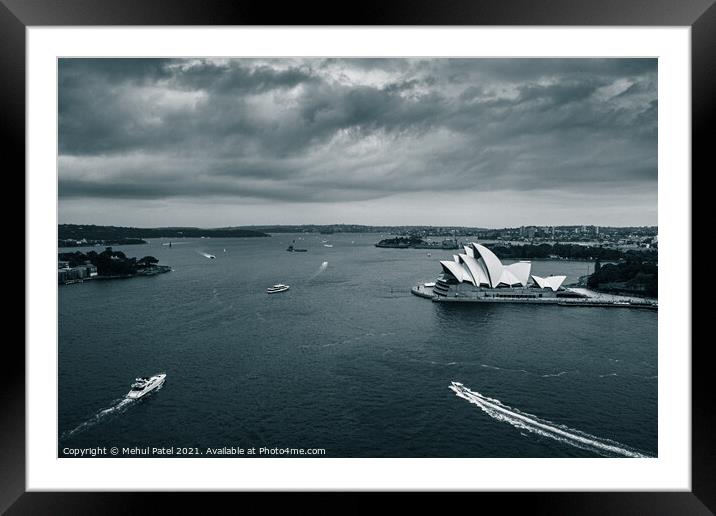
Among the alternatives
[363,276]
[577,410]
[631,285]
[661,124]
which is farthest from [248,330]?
[631,285]

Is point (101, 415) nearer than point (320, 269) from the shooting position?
Yes

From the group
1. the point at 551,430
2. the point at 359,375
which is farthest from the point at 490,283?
the point at 551,430

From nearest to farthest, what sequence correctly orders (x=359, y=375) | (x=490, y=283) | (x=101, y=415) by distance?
(x=101, y=415) < (x=359, y=375) < (x=490, y=283)

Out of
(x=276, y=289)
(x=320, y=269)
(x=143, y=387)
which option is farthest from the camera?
(x=320, y=269)

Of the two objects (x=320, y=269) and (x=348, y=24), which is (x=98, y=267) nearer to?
(x=320, y=269)

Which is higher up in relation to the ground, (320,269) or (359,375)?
(320,269)

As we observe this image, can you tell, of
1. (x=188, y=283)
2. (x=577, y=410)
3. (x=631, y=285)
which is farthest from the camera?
(x=188, y=283)

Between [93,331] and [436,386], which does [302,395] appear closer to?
[436,386]

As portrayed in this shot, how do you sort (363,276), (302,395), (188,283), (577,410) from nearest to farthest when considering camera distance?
(577,410) < (302,395) < (188,283) < (363,276)
